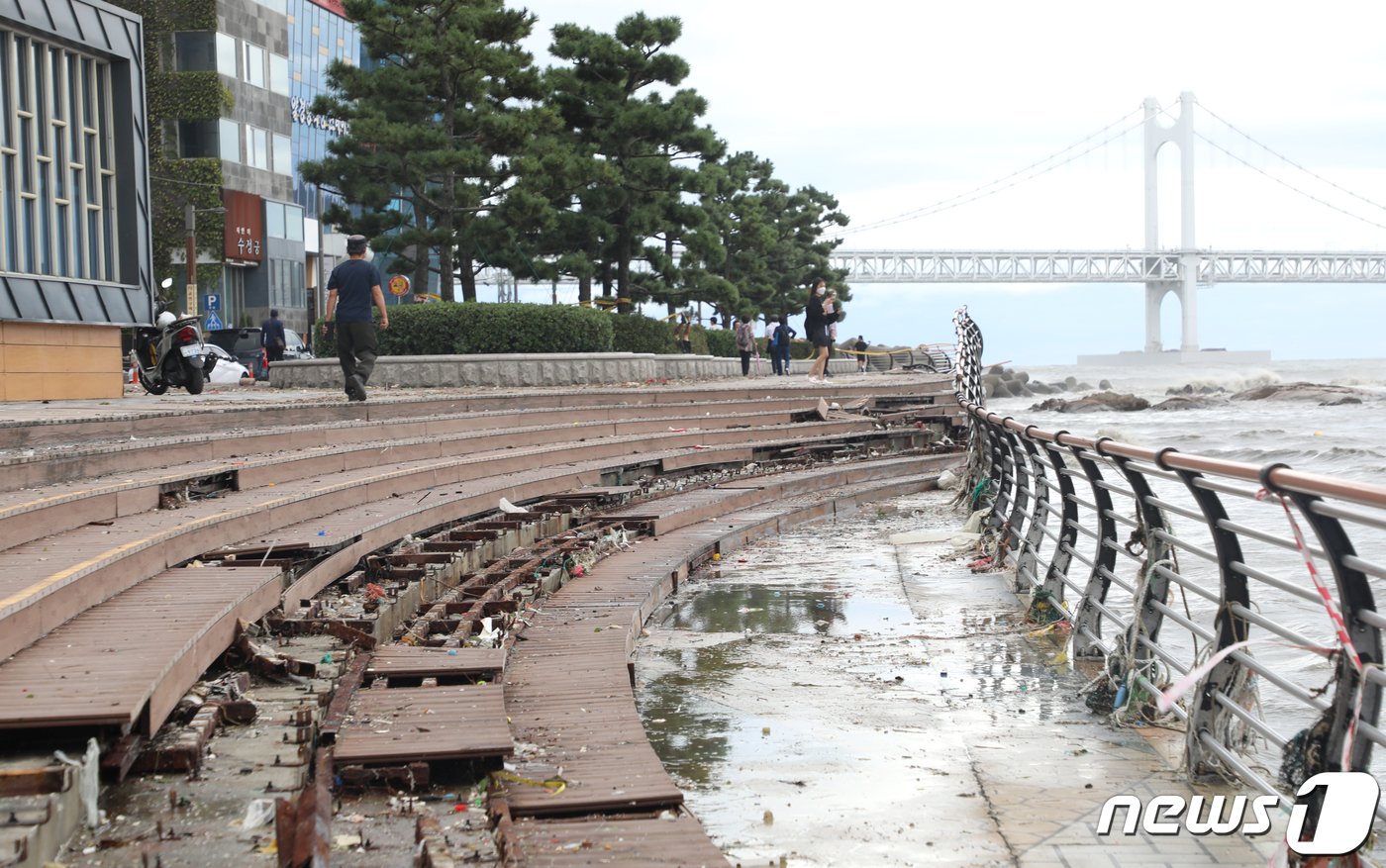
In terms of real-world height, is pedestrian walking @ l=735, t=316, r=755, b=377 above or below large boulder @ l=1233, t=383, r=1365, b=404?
above

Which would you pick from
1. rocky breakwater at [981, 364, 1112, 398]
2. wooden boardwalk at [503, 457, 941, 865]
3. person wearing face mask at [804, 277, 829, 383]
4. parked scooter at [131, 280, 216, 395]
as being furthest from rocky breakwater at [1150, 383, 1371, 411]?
wooden boardwalk at [503, 457, 941, 865]

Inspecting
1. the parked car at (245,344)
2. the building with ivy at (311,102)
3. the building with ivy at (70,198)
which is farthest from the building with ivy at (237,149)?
the building with ivy at (70,198)

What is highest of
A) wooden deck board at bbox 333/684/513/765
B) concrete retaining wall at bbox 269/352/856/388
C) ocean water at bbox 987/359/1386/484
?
concrete retaining wall at bbox 269/352/856/388

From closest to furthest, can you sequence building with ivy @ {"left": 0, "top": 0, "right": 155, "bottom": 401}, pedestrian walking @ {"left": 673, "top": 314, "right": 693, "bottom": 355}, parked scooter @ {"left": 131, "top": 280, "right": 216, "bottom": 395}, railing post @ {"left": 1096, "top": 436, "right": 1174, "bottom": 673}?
railing post @ {"left": 1096, "top": 436, "right": 1174, "bottom": 673}
building with ivy @ {"left": 0, "top": 0, "right": 155, "bottom": 401}
parked scooter @ {"left": 131, "top": 280, "right": 216, "bottom": 395}
pedestrian walking @ {"left": 673, "top": 314, "right": 693, "bottom": 355}

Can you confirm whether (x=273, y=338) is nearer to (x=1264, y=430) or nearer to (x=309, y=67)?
(x=1264, y=430)

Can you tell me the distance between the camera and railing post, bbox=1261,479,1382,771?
145 inches

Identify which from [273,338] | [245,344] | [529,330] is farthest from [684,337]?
[529,330]

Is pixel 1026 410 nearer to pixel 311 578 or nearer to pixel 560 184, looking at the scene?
pixel 560 184

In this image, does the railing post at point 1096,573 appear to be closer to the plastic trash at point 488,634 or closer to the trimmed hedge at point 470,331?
the plastic trash at point 488,634

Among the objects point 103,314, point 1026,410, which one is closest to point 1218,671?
point 103,314

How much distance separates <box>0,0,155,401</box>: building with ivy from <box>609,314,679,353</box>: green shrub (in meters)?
12.9

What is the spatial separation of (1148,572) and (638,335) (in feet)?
80.4

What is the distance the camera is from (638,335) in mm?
30031

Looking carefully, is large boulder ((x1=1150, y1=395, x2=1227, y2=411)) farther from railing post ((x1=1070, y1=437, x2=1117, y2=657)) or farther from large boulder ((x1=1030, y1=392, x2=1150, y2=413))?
railing post ((x1=1070, y1=437, x2=1117, y2=657))
